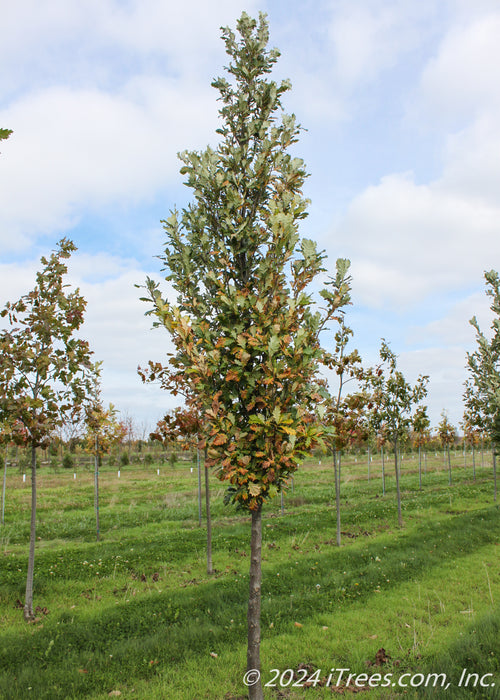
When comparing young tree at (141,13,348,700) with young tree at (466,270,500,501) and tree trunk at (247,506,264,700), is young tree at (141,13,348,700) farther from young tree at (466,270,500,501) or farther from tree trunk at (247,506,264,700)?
young tree at (466,270,500,501)

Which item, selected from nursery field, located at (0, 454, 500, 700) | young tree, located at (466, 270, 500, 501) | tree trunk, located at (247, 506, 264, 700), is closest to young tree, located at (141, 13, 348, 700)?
tree trunk, located at (247, 506, 264, 700)

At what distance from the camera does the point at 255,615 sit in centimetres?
490

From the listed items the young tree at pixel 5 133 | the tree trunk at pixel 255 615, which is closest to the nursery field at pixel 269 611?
the tree trunk at pixel 255 615

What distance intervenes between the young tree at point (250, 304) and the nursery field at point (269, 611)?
198cm

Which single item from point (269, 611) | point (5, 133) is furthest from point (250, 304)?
point (269, 611)

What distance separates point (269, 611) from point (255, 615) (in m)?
3.69

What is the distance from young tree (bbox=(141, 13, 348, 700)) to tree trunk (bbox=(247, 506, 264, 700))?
0.01 m

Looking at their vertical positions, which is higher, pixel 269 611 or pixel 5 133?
pixel 5 133

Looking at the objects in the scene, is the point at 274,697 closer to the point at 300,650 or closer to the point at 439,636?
the point at 300,650

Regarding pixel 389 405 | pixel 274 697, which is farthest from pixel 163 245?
pixel 389 405

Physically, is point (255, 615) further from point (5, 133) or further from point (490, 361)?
point (490, 361)

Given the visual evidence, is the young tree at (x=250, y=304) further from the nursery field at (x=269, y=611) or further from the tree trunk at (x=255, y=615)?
the nursery field at (x=269, y=611)

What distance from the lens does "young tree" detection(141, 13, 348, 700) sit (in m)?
4.44

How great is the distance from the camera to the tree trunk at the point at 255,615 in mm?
4770
